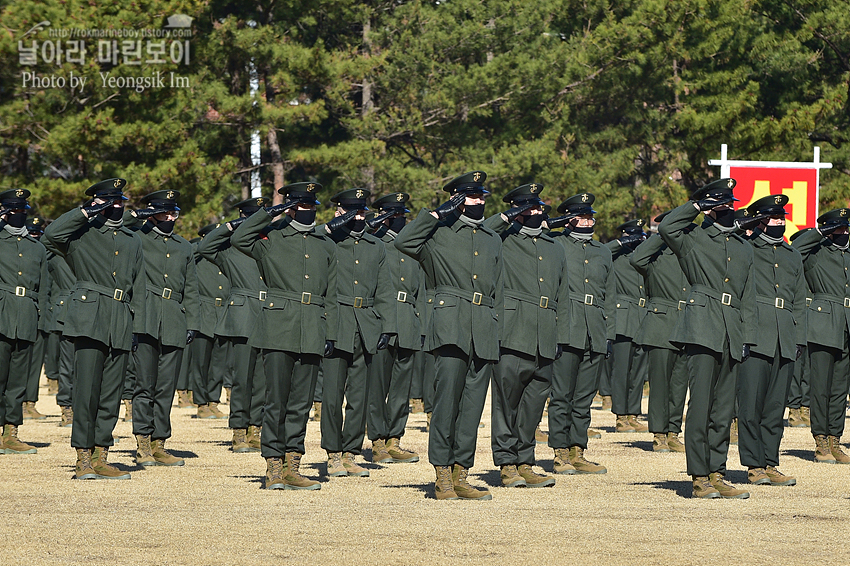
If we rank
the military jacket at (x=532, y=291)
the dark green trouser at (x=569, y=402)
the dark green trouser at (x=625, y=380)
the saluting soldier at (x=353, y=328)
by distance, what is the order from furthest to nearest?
the dark green trouser at (x=625, y=380) < the dark green trouser at (x=569, y=402) < the saluting soldier at (x=353, y=328) < the military jacket at (x=532, y=291)

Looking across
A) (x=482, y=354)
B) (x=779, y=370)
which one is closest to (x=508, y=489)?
(x=482, y=354)

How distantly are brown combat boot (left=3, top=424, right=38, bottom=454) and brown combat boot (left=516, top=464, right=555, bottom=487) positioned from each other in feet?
16.5

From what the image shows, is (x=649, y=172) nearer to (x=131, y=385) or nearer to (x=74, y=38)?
(x=74, y=38)

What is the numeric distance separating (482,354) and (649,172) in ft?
92.4

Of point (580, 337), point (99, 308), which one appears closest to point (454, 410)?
point (580, 337)

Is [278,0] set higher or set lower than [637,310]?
higher

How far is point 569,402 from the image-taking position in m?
12.1

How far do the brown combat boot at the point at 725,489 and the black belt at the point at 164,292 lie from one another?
539cm

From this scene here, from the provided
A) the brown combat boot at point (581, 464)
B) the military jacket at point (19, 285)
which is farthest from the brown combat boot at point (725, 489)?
the military jacket at point (19, 285)

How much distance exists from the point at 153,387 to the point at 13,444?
201 cm

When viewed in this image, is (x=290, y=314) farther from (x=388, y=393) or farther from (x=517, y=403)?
(x=388, y=393)

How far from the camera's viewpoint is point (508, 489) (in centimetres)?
1080

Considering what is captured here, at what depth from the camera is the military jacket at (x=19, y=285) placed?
13.2 metres

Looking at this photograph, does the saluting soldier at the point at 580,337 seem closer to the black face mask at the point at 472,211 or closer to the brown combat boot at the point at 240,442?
the black face mask at the point at 472,211
